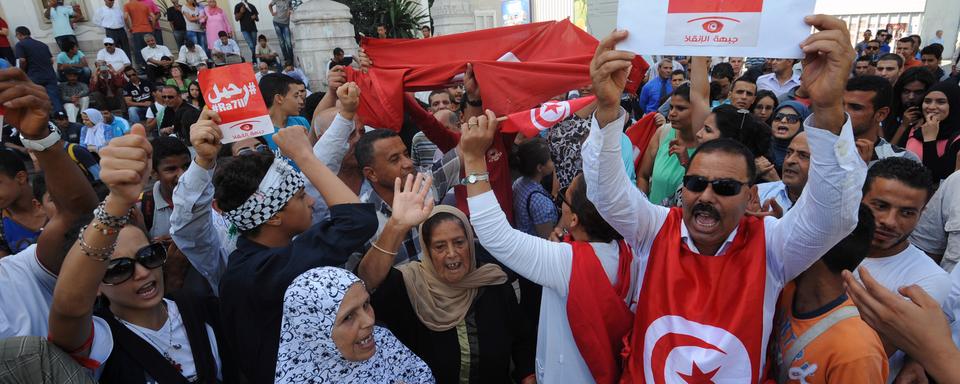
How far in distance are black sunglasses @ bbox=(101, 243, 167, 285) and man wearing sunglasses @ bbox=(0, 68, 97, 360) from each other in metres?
0.19

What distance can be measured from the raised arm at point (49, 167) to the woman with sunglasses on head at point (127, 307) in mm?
183

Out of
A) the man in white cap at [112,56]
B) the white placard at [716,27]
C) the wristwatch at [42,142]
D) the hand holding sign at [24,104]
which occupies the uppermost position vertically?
the man in white cap at [112,56]

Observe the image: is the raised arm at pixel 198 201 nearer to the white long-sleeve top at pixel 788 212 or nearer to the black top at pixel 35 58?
the white long-sleeve top at pixel 788 212

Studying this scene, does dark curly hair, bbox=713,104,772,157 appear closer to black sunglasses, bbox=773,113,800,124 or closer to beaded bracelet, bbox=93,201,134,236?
black sunglasses, bbox=773,113,800,124

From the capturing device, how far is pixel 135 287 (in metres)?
1.98

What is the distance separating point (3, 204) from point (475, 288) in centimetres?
268

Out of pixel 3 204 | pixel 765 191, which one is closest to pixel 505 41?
pixel 765 191

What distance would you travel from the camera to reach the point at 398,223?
201 centimetres

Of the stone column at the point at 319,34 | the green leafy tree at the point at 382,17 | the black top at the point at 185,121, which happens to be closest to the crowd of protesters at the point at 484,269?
the black top at the point at 185,121

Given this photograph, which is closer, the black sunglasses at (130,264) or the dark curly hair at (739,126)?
the black sunglasses at (130,264)

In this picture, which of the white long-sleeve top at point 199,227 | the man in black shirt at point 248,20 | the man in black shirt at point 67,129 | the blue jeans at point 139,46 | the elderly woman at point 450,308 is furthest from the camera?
the man in black shirt at point 248,20

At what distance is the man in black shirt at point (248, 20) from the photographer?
1336 centimetres

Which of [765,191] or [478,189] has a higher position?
[478,189]

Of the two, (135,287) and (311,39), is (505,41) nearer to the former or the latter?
(135,287)
